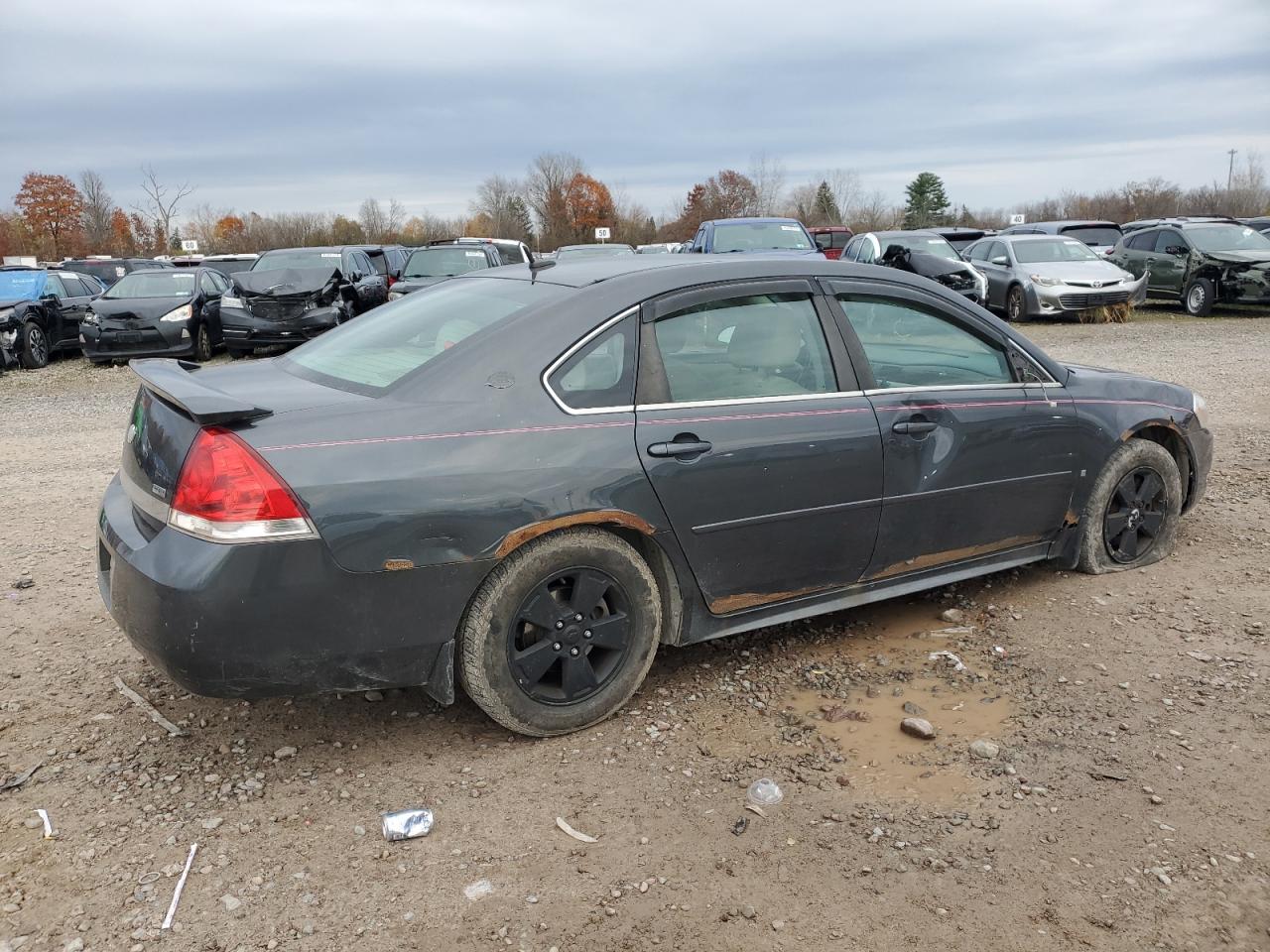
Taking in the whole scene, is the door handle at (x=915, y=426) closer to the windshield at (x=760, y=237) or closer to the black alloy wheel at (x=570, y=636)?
the black alloy wheel at (x=570, y=636)

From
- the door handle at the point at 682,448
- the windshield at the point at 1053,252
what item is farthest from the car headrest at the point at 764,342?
the windshield at the point at 1053,252

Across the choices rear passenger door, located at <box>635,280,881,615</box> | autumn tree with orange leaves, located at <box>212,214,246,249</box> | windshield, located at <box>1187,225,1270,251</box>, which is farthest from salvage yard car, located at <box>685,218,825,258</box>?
autumn tree with orange leaves, located at <box>212,214,246,249</box>

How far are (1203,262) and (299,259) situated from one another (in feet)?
52.0

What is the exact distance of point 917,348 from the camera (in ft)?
13.5

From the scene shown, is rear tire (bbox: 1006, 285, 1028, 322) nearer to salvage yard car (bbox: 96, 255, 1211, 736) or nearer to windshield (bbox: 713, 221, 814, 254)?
windshield (bbox: 713, 221, 814, 254)

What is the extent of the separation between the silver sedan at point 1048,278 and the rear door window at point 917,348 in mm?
14095

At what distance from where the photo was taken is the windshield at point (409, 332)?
11.3ft

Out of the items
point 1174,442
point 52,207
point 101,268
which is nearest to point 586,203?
point 52,207

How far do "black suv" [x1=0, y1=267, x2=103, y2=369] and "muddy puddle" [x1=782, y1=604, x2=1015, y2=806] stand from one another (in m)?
15.7

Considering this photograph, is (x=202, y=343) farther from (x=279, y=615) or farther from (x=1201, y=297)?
(x=1201, y=297)

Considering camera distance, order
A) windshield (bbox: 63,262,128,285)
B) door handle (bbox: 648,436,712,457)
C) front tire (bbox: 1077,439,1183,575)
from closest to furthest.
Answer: door handle (bbox: 648,436,712,457), front tire (bbox: 1077,439,1183,575), windshield (bbox: 63,262,128,285)

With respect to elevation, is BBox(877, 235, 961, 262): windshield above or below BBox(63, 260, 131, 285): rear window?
below

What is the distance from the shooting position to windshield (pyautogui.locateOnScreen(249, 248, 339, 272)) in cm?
1603

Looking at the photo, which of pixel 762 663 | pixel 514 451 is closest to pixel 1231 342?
pixel 762 663
